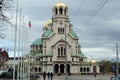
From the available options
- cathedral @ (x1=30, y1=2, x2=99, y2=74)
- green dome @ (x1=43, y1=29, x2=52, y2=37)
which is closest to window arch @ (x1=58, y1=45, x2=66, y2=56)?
cathedral @ (x1=30, y1=2, x2=99, y2=74)

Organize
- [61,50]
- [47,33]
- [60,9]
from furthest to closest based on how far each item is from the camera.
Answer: [47,33], [60,9], [61,50]

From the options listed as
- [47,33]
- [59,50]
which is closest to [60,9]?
[47,33]

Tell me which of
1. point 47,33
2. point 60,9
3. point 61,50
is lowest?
point 61,50

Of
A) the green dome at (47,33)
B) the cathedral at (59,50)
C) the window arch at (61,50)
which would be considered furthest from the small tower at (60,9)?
the window arch at (61,50)

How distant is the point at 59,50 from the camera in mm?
114938

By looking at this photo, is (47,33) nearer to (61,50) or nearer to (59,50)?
(59,50)

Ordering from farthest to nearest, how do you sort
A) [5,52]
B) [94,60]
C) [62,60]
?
[94,60] < [62,60] < [5,52]

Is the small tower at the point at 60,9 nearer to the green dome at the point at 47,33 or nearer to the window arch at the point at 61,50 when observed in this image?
the green dome at the point at 47,33

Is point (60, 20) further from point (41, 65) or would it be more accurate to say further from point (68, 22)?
point (41, 65)

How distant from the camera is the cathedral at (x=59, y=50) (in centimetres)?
11500

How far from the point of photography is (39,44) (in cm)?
12769

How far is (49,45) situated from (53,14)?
10.5m

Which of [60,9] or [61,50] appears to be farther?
[60,9]

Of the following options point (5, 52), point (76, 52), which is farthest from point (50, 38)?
point (5, 52)
